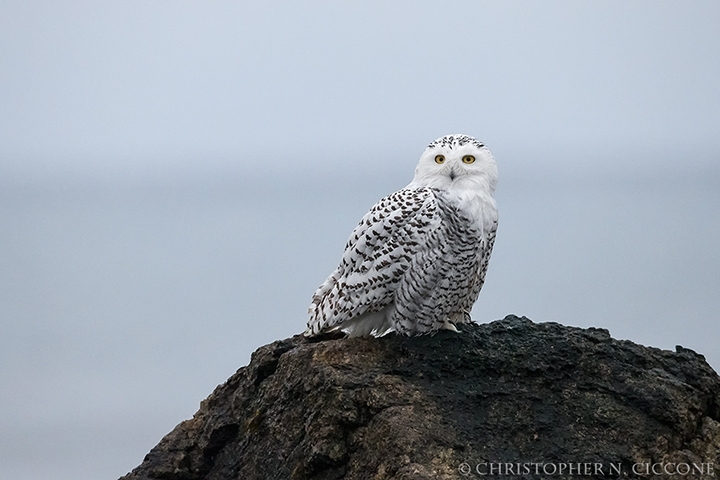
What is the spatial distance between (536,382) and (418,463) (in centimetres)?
50

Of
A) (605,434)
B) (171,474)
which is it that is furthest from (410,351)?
(171,474)

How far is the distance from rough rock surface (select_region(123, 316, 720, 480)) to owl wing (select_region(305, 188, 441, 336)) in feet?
0.43

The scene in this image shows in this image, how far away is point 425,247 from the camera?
9.41 ft

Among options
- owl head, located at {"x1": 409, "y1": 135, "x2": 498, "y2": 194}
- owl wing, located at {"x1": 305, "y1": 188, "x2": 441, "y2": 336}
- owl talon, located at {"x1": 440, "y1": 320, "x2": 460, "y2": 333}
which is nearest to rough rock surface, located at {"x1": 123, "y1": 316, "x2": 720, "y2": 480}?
owl talon, located at {"x1": 440, "y1": 320, "x2": 460, "y2": 333}

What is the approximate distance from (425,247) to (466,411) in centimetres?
53

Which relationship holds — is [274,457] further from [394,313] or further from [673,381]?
[673,381]

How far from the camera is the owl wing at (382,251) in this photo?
2873 mm

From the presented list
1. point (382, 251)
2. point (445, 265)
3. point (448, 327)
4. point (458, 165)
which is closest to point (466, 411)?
point (448, 327)

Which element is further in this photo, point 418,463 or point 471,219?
point 471,219

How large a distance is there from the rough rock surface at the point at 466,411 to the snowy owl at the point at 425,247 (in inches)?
3.5

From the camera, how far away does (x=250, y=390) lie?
10.1 ft

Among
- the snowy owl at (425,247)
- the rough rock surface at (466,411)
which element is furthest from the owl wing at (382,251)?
the rough rock surface at (466,411)

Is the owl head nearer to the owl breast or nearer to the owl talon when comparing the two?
the owl breast

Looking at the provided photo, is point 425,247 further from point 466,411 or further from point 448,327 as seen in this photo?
point 466,411
